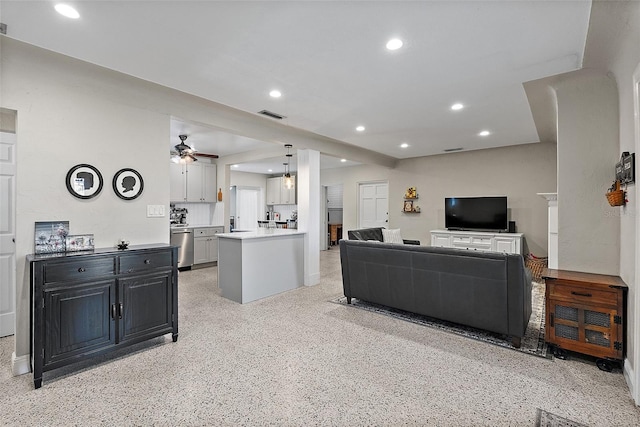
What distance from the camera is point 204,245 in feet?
21.6

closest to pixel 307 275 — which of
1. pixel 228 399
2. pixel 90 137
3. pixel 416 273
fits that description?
pixel 416 273

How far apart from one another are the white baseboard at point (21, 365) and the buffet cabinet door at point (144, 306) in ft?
2.11

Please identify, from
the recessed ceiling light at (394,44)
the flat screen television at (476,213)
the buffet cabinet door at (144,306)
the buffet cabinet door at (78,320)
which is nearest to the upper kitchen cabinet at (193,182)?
the buffet cabinet door at (144,306)

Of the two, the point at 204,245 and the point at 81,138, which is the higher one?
the point at 81,138

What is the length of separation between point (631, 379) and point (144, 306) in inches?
150

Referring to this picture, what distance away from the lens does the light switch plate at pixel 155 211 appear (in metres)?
3.11

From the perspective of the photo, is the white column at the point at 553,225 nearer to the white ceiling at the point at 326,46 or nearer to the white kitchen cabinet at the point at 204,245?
the white ceiling at the point at 326,46

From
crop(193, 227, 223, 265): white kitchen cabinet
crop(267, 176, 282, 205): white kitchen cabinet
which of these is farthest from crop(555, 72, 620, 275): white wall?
crop(267, 176, 282, 205): white kitchen cabinet

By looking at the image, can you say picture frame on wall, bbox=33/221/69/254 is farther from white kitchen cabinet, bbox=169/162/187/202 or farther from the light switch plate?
white kitchen cabinet, bbox=169/162/187/202

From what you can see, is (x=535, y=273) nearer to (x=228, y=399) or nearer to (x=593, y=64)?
(x=593, y=64)

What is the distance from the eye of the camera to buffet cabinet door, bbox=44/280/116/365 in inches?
88.6

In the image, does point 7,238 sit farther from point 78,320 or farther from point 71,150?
point 78,320

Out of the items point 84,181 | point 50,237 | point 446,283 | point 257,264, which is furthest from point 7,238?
point 446,283

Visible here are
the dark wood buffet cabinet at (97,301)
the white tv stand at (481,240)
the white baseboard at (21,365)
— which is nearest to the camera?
the dark wood buffet cabinet at (97,301)
